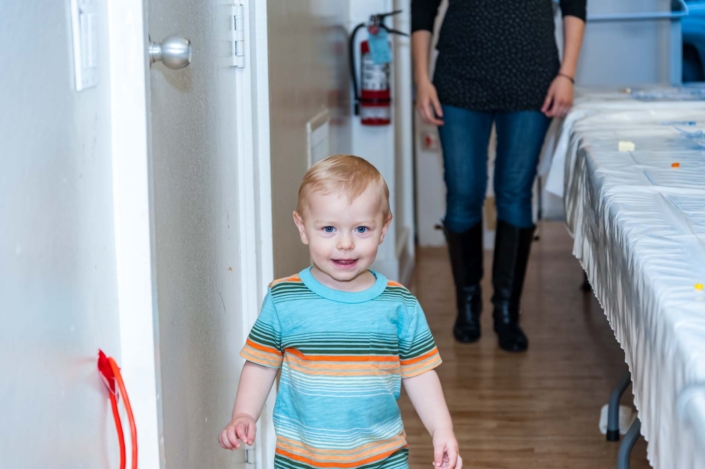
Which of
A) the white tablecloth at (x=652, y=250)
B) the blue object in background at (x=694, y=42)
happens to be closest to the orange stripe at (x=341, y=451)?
the white tablecloth at (x=652, y=250)

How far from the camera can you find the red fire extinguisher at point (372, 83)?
9.91ft

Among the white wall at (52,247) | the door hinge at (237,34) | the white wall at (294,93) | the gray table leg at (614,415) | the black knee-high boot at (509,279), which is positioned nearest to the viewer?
the white wall at (52,247)

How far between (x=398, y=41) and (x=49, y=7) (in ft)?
9.52

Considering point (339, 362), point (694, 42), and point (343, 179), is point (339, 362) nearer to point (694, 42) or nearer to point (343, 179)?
point (343, 179)

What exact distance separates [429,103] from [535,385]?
2.83ft

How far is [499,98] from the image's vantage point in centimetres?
249

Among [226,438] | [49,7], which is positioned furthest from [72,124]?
[226,438]

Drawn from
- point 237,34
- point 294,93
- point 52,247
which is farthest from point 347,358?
point 294,93

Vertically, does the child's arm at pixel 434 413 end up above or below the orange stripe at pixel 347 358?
below

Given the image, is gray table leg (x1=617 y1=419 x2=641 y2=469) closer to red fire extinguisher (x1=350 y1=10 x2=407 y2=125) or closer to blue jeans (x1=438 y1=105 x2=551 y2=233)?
blue jeans (x1=438 y1=105 x2=551 y2=233)

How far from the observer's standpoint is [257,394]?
120 cm

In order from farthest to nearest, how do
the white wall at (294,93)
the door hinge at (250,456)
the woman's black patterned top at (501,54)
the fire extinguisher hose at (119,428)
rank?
the woman's black patterned top at (501,54) → the white wall at (294,93) → the door hinge at (250,456) → the fire extinguisher hose at (119,428)

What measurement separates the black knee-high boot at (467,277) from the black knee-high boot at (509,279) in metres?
0.07

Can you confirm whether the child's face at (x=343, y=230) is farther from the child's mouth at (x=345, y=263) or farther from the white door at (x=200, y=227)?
the white door at (x=200, y=227)
